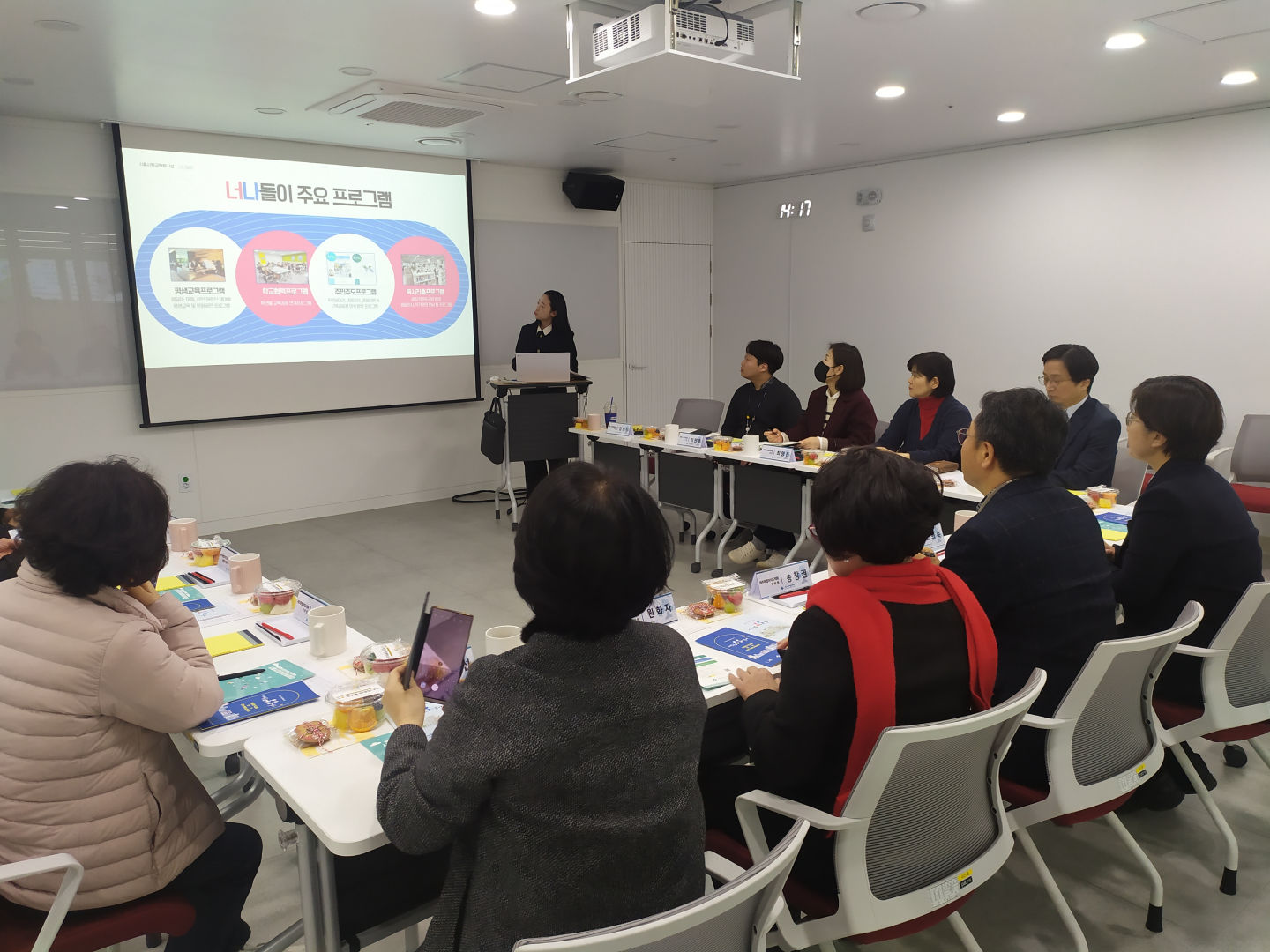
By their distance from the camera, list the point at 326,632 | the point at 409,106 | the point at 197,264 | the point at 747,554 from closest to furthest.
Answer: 1. the point at 326,632
2. the point at 409,106
3. the point at 747,554
4. the point at 197,264

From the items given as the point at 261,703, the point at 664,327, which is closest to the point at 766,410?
the point at 664,327

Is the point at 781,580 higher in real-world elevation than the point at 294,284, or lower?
lower

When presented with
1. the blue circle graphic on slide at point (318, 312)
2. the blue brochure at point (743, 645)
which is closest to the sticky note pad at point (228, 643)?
the blue brochure at point (743, 645)

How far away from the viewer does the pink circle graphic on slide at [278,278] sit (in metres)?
6.16

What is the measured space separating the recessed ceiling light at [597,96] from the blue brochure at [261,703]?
13.0 ft

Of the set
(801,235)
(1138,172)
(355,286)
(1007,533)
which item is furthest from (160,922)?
(801,235)

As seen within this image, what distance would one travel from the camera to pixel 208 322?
603 centimetres

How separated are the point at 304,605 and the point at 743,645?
1197 millimetres

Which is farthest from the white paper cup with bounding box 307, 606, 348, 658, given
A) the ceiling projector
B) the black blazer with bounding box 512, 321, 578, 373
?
the black blazer with bounding box 512, 321, 578, 373

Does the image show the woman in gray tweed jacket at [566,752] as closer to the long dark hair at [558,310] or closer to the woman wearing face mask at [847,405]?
the woman wearing face mask at [847,405]

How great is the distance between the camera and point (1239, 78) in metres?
4.67

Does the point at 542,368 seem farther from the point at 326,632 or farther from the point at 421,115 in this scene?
the point at 326,632

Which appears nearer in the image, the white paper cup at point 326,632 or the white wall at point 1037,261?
the white paper cup at point 326,632

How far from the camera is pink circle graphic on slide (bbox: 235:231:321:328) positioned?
20.2ft
